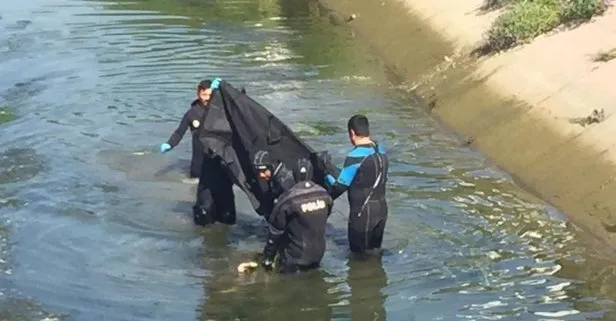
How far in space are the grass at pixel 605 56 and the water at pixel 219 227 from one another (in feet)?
8.29

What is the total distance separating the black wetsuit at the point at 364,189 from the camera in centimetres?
1259

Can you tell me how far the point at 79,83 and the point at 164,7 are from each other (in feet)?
25.5

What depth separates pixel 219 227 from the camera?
14.6 m

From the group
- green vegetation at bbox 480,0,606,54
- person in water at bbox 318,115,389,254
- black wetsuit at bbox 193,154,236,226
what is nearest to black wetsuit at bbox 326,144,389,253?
person in water at bbox 318,115,389,254

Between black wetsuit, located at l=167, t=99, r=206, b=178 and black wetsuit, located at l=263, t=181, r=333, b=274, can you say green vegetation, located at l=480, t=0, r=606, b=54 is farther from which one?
black wetsuit, located at l=263, t=181, r=333, b=274

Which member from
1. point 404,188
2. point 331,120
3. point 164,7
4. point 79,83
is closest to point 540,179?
point 404,188

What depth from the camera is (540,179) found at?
52.5 feet

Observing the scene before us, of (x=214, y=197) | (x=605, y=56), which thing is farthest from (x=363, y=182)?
(x=605, y=56)

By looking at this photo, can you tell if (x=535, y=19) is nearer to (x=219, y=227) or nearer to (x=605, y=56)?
(x=605, y=56)

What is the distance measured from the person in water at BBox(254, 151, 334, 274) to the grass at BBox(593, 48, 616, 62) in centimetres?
726

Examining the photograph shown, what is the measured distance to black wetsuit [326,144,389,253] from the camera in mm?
12586

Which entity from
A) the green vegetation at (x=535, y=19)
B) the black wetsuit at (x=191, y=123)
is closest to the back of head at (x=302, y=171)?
the black wetsuit at (x=191, y=123)

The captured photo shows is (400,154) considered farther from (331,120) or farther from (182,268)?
(182,268)

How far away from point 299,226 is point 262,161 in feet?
3.15
